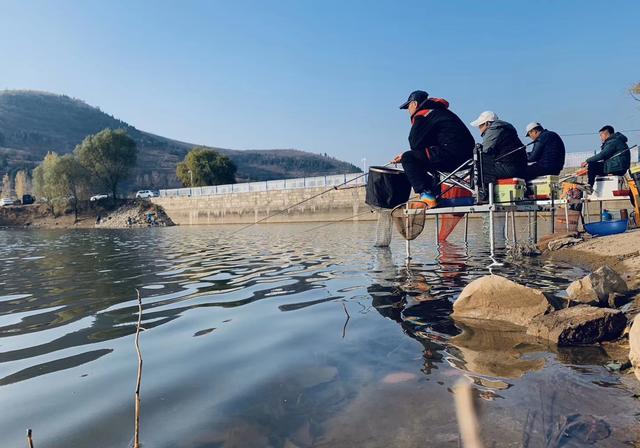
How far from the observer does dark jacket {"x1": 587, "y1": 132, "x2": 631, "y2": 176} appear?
37.2 feet

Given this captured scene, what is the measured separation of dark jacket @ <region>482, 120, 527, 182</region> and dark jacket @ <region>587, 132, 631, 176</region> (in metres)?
3.15

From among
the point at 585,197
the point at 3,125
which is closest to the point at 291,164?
the point at 3,125

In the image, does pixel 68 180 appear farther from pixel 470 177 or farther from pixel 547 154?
pixel 547 154

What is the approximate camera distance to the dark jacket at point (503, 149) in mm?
9508

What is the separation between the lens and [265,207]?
191 feet

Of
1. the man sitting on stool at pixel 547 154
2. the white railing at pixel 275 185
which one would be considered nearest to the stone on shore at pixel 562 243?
the man sitting on stool at pixel 547 154

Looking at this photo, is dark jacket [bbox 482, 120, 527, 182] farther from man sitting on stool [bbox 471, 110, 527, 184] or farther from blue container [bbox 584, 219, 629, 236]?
blue container [bbox 584, 219, 629, 236]

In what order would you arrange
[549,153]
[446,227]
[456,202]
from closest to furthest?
[456,202], [549,153], [446,227]

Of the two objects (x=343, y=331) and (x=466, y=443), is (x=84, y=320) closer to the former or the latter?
(x=343, y=331)

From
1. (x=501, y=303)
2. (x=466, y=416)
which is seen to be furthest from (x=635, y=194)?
(x=466, y=416)

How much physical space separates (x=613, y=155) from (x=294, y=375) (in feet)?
38.5

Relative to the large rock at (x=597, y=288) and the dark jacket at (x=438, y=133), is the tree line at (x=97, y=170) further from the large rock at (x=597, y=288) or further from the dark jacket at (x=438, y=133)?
the large rock at (x=597, y=288)

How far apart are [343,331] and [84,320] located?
11.3 feet

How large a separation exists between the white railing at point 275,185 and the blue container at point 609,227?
3807 cm
